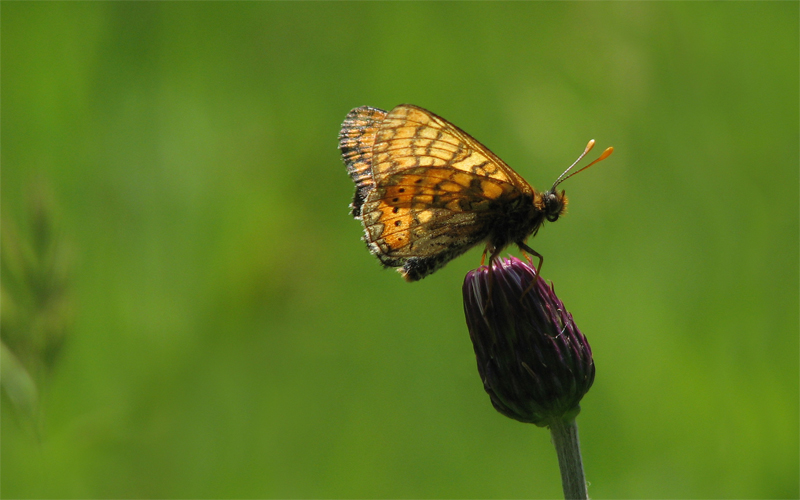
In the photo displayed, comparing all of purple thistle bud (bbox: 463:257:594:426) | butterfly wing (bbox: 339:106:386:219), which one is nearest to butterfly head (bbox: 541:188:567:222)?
purple thistle bud (bbox: 463:257:594:426)

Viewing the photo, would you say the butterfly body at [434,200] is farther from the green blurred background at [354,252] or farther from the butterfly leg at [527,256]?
the green blurred background at [354,252]

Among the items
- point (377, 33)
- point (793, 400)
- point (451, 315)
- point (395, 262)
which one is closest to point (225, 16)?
point (377, 33)

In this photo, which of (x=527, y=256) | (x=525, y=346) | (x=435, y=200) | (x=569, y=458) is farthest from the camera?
(x=527, y=256)

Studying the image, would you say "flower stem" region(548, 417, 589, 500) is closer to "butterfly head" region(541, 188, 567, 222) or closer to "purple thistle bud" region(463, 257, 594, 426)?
"purple thistle bud" region(463, 257, 594, 426)

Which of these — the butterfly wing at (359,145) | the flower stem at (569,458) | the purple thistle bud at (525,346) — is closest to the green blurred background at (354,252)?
the butterfly wing at (359,145)

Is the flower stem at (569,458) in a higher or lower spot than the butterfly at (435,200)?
lower

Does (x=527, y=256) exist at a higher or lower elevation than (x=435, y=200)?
lower

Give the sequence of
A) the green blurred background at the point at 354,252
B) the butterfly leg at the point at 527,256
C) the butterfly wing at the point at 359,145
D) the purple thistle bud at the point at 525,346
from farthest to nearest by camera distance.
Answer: the green blurred background at the point at 354,252 < the butterfly wing at the point at 359,145 < the butterfly leg at the point at 527,256 < the purple thistle bud at the point at 525,346

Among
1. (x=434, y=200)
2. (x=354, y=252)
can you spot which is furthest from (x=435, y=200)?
(x=354, y=252)

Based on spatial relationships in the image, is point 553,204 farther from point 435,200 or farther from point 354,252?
point 354,252
